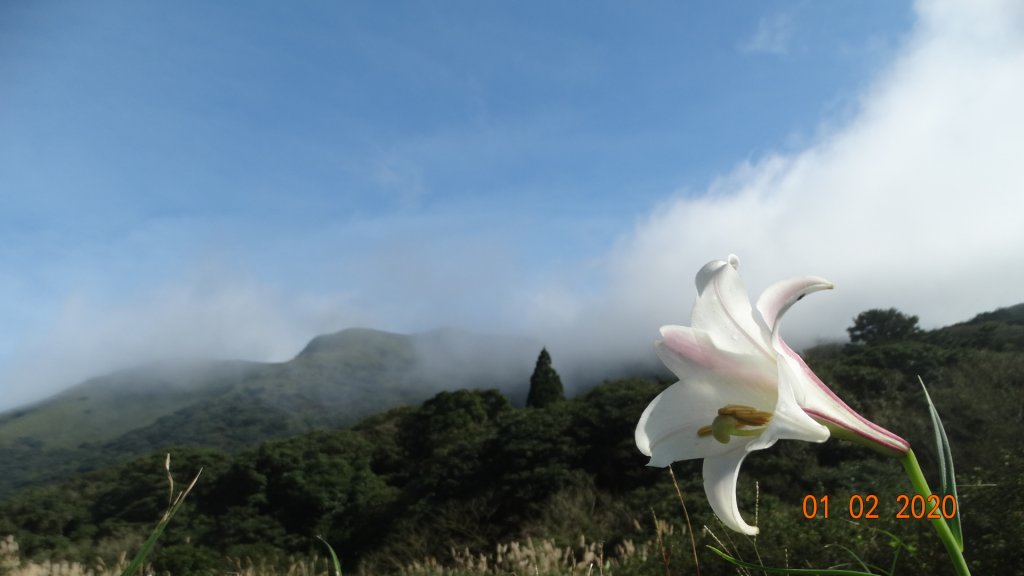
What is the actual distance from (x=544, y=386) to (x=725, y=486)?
2334 centimetres

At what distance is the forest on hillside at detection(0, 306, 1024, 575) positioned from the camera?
4633 millimetres

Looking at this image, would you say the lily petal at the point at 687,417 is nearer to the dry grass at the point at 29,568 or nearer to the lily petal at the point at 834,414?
the lily petal at the point at 834,414

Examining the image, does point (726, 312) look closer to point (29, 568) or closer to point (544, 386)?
point (29, 568)

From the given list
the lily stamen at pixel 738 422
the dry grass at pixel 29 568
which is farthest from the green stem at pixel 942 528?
the dry grass at pixel 29 568

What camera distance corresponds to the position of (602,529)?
384 inches

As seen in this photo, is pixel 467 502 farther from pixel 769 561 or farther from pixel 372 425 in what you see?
pixel 372 425

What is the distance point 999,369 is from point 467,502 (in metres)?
9.01

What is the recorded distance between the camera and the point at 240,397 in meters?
44.5

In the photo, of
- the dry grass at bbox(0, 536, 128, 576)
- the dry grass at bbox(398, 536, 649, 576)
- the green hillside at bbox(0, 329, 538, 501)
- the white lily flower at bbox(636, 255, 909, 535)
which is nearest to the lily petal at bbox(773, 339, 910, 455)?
the white lily flower at bbox(636, 255, 909, 535)

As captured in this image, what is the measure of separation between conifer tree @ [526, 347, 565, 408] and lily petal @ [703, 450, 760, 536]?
22.6m

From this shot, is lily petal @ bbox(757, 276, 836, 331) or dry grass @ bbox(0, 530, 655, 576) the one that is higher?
lily petal @ bbox(757, 276, 836, 331)

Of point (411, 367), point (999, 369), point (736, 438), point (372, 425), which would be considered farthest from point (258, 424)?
point (736, 438)

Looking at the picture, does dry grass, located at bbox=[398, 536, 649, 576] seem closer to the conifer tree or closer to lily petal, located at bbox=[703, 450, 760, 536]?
lily petal, located at bbox=[703, 450, 760, 536]

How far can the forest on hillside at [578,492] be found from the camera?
4.63 metres
